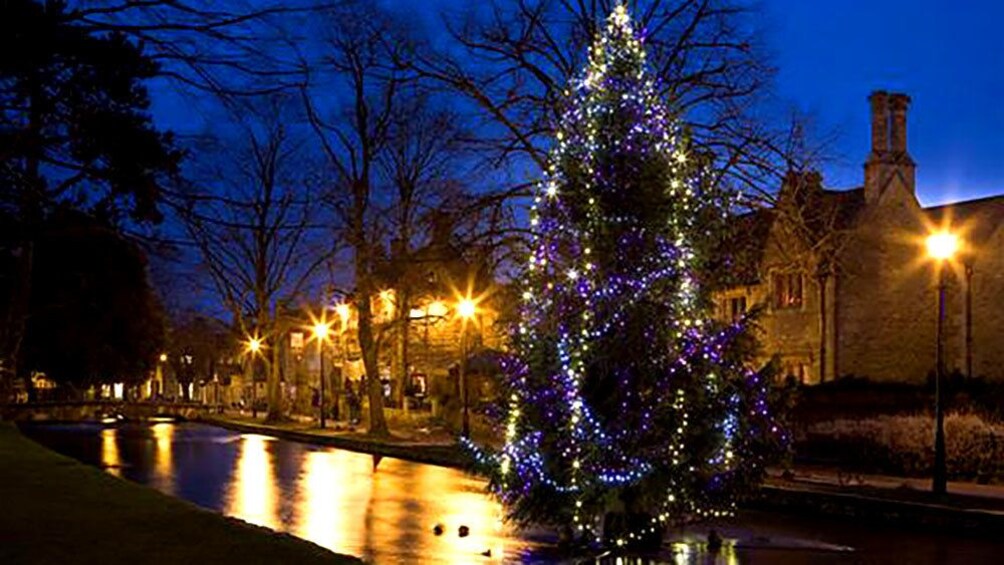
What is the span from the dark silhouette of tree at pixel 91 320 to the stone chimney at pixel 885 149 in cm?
Result: 3411

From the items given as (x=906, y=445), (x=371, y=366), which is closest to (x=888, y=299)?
(x=906, y=445)

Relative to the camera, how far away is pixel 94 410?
65.4m

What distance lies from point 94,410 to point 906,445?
51.1m

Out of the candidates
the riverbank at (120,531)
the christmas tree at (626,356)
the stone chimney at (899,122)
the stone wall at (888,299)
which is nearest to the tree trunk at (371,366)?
the stone wall at (888,299)

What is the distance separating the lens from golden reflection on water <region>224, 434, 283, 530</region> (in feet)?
61.4

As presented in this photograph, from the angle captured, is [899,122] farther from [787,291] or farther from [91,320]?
[91,320]

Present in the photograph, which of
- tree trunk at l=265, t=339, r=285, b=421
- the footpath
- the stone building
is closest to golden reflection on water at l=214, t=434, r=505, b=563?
the footpath

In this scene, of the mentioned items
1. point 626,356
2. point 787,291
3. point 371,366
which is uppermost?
point 787,291

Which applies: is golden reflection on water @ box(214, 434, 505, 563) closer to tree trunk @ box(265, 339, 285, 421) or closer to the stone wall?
Answer: the stone wall

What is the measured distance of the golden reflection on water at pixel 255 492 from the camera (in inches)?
736

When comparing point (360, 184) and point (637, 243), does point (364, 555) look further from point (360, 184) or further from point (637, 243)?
point (360, 184)

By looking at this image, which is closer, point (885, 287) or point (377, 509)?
point (377, 509)

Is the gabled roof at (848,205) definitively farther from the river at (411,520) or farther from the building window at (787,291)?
the river at (411,520)

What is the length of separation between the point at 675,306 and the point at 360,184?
99.3 ft
